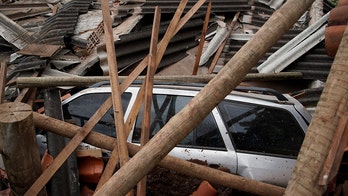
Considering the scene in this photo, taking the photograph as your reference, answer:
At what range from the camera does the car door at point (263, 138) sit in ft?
12.7

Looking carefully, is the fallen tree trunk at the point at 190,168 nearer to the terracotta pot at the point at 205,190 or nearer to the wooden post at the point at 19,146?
the wooden post at the point at 19,146

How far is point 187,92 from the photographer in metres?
4.10

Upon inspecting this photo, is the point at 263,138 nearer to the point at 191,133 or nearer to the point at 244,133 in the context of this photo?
the point at 244,133

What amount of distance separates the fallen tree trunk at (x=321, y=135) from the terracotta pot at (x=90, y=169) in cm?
289

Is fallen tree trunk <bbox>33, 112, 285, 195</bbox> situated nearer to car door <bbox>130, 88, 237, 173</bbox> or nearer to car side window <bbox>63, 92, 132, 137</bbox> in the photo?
car door <bbox>130, 88, 237, 173</bbox>

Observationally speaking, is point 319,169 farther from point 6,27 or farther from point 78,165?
point 6,27

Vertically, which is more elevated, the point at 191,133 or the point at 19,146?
the point at 19,146

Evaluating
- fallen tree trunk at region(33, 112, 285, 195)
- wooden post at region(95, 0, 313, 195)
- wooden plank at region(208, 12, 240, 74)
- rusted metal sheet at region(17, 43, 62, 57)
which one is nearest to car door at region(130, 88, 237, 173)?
fallen tree trunk at region(33, 112, 285, 195)

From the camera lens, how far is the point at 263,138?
3.99m

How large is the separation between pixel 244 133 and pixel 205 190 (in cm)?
79

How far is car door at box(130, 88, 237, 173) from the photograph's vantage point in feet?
12.8

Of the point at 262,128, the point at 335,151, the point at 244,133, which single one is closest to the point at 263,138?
the point at 262,128

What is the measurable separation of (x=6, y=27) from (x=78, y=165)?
231 inches

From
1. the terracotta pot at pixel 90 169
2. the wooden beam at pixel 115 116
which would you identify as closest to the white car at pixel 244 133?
the terracotta pot at pixel 90 169
